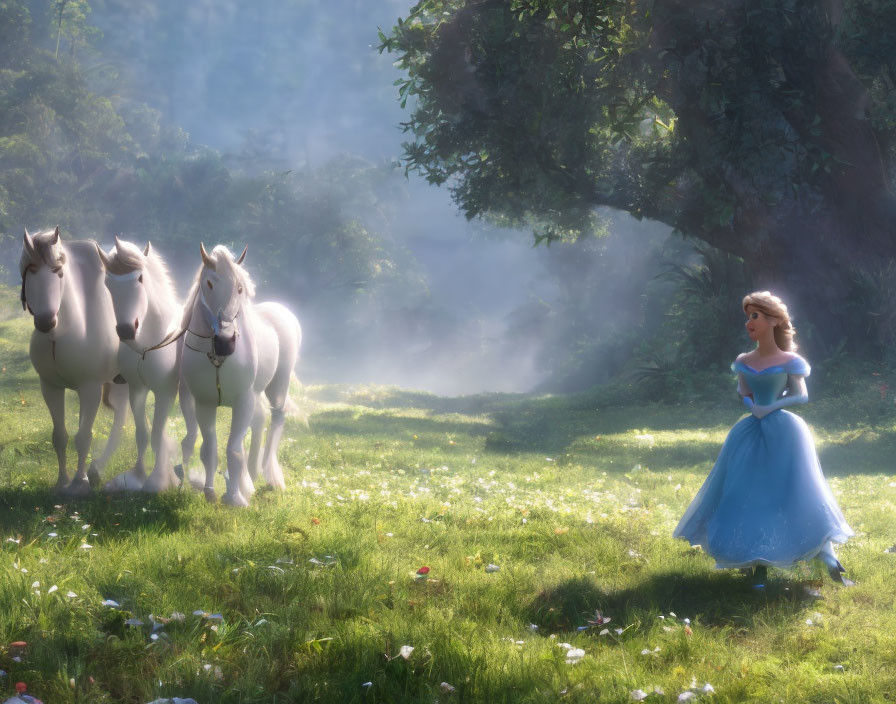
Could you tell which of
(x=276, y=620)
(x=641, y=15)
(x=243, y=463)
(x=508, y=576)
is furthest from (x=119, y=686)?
(x=641, y=15)

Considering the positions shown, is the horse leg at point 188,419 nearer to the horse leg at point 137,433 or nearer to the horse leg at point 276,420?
the horse leg at point 137,433

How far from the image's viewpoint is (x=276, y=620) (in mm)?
4855

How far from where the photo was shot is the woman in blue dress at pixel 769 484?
5926 millimetres

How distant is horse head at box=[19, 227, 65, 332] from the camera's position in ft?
23.6

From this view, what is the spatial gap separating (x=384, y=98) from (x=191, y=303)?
332 feet

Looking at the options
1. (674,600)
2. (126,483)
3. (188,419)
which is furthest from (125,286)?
(674,600)

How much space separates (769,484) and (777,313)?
4.56 feet

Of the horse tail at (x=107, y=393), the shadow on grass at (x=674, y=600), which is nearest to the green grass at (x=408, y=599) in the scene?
the shadow on grass at (x=674, y=600)

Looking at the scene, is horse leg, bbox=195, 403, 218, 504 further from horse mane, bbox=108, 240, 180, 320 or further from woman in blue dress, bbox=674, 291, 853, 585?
woman in blue dress, bbox=674, 291, 853, 585

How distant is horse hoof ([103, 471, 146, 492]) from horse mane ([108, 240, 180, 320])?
1.89 meters

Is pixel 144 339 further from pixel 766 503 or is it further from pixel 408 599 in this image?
pixel 766 503

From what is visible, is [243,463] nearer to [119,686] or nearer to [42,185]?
[119,686]

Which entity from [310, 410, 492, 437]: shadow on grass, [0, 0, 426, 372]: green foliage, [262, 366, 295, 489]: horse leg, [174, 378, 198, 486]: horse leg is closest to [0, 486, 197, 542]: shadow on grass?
[174, 378, 198, 486]: horse leg

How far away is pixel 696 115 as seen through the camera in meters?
20.2
